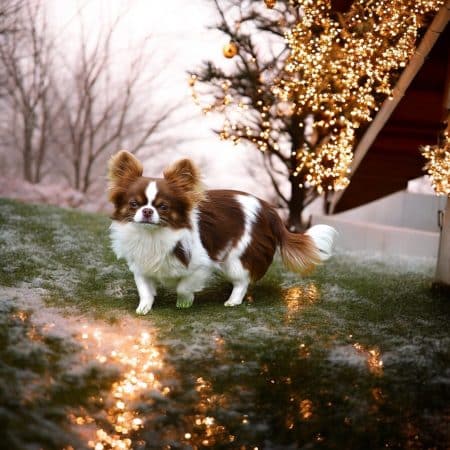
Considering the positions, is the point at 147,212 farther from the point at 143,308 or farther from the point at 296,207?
the point at 296,207

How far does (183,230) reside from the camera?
3.45 meters

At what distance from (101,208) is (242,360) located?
36.5 feet

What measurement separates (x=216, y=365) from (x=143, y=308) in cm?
94

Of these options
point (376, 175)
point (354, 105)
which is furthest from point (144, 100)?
point (354, 105)

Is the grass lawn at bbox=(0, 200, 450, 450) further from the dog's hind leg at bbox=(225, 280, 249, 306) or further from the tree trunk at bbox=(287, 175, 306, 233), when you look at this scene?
the tree trunk at bbox=(287, 175, 306, 233)

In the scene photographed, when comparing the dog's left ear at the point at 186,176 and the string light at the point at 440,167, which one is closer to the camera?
the dog's left ear at the point at 186,176

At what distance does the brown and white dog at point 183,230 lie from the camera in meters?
3.35

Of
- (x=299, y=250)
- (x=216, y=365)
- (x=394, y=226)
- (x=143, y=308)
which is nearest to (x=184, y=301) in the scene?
(x=143, y=308)

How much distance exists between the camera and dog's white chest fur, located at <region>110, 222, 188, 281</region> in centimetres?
340

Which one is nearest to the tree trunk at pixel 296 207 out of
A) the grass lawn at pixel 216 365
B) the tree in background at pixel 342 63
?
the tree in background at pixel 342 63

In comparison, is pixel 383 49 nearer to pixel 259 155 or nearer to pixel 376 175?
pixel 376 175

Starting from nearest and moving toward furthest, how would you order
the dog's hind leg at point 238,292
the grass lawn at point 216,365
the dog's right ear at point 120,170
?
the grass lawn at point 216,365, the dog's right ear at point 120,170, the dog's hind leg at point 238,292

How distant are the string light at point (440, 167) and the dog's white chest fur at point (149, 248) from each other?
1.88m

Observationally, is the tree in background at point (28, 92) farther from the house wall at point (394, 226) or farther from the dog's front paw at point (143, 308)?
the dog's front paw at point (143, 308)
